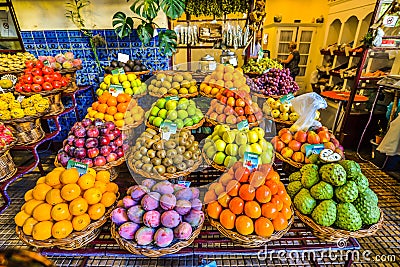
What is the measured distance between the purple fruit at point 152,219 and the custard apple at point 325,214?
84 cm

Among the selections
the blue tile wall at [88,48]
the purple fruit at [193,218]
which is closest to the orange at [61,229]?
the purple fruit at [193,218]

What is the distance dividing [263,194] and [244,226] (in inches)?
7.6

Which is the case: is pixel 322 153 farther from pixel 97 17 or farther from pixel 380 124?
pixel 97 17

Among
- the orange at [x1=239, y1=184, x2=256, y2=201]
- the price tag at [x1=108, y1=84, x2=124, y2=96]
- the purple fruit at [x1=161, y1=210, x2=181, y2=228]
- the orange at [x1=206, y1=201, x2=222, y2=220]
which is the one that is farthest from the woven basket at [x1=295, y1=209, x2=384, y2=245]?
the price tag at [x1=108, y1=84, x2=124, y2=96]

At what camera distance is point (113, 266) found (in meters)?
1.43

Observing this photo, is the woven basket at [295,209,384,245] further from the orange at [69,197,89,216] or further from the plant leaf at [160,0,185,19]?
the plant leaf at [160,0,185,19]

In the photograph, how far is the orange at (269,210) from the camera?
3.57 feet

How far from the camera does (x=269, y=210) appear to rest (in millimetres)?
1090

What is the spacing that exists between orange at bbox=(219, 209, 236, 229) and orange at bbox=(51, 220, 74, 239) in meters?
0.76

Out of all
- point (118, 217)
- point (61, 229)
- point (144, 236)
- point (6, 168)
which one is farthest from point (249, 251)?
point (6, 168)

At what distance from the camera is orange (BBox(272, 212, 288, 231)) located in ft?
3.52

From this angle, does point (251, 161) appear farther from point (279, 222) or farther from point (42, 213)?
point (42, 213)

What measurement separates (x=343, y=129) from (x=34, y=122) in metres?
3.87

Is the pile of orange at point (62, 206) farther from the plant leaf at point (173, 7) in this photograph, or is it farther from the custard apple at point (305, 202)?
the plant leaf at point (173, 7)
